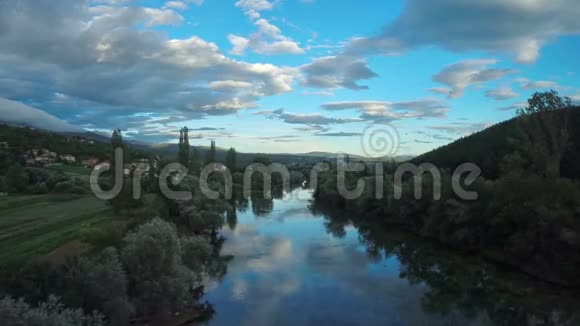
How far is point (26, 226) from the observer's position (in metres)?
30.2

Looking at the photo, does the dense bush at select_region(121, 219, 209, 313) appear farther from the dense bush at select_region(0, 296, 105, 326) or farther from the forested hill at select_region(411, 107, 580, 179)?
the forested hill at select_region(411, 107, 580, 179)

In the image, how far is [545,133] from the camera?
38031mm

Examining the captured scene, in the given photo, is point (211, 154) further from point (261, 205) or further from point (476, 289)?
point (476, 289)

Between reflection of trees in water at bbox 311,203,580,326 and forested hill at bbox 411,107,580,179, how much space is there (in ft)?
60.4

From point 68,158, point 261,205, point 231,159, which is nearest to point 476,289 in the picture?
point 261,205

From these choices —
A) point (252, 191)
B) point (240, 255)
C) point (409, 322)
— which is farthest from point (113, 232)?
point (252, 191)

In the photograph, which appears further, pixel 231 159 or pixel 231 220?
pixel 231 159

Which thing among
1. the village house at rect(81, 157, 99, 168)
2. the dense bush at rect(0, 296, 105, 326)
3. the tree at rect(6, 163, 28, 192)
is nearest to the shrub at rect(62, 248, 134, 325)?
the dense bush at rect(0, 296, 105, 326)

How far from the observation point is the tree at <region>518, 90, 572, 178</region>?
34281mm

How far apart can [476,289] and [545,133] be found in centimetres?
2062

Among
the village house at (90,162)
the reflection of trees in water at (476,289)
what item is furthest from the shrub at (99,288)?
the village house at (90,162)

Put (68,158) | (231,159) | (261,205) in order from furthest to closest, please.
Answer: (231,159), (68,158), (261,205)

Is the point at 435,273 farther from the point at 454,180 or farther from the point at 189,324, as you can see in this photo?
the point at 189,324

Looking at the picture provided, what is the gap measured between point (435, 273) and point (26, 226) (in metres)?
27.2
